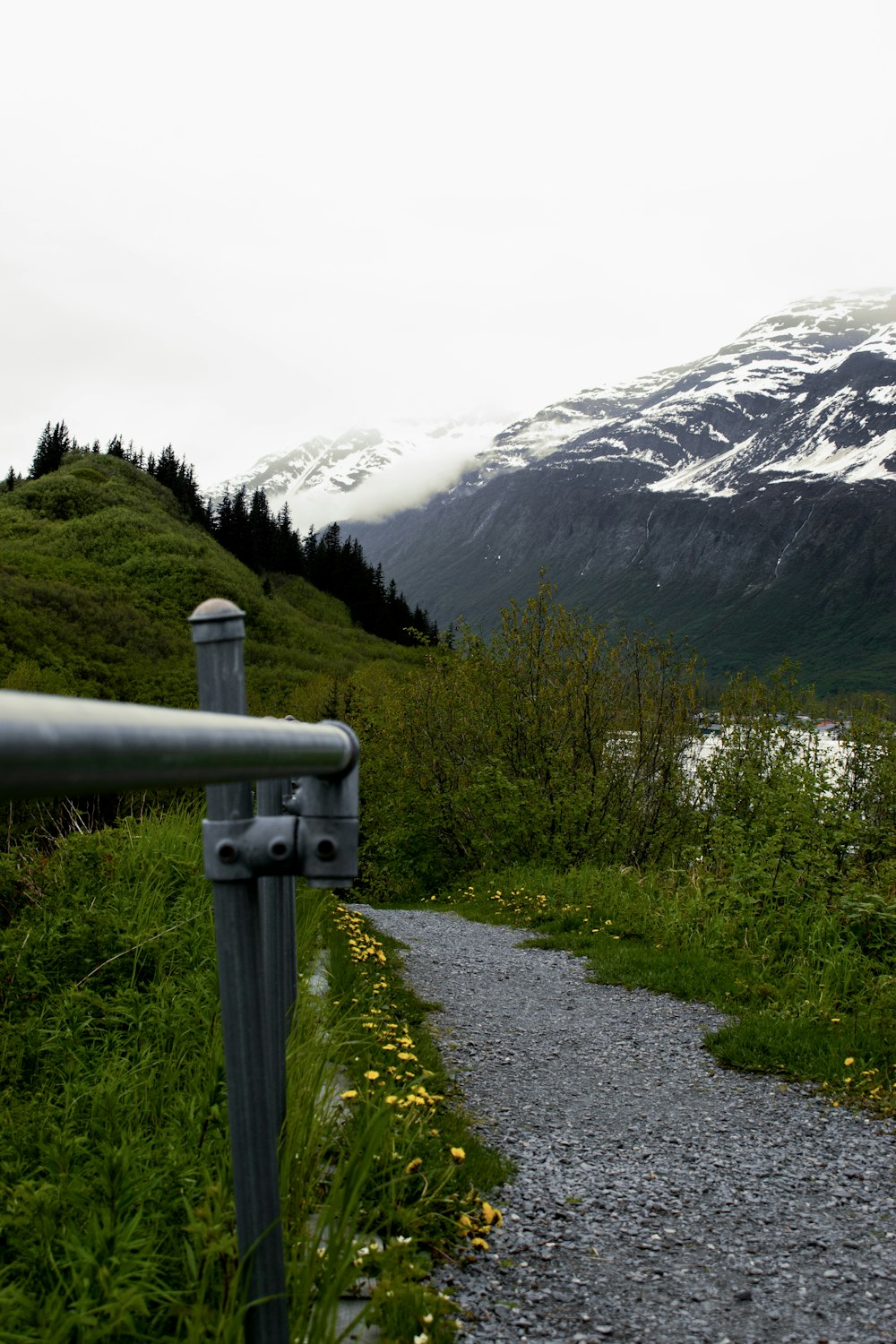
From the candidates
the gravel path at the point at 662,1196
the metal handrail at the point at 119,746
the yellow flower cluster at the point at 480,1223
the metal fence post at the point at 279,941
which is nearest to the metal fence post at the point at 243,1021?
the metal handrail at the point at 119,746

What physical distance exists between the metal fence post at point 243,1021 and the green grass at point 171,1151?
0.31 ft

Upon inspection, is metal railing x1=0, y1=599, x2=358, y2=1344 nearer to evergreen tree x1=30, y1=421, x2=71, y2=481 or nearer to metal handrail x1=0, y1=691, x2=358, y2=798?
metal handrail x1=0, y1=691, x2=358, y2=798

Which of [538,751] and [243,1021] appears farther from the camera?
[538,751]

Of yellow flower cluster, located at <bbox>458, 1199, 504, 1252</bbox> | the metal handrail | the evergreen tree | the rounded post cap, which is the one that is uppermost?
the evergreen tree

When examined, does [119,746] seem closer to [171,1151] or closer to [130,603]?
[171,1151]

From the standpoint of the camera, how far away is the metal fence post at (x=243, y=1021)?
1.67 m

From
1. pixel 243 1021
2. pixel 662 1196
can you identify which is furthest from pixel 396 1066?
pixel 243 1021

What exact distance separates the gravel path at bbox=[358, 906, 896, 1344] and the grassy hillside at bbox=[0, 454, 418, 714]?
26.0 m

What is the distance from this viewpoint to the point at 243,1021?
5.57ft

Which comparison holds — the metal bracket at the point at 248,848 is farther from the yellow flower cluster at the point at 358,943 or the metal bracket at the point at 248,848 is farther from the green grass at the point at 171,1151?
the yellow flower cluster at the point at 358,943

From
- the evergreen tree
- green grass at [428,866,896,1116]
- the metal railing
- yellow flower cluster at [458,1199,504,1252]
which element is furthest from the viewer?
the evergreen tree

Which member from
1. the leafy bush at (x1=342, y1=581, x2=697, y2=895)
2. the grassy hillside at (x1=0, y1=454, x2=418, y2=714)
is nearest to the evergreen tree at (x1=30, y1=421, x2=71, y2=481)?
the grassy hillside at (x1=0, y1=454, x2=418, y2=714)

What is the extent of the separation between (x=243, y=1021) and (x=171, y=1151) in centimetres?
168

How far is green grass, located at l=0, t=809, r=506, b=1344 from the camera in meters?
2.35
